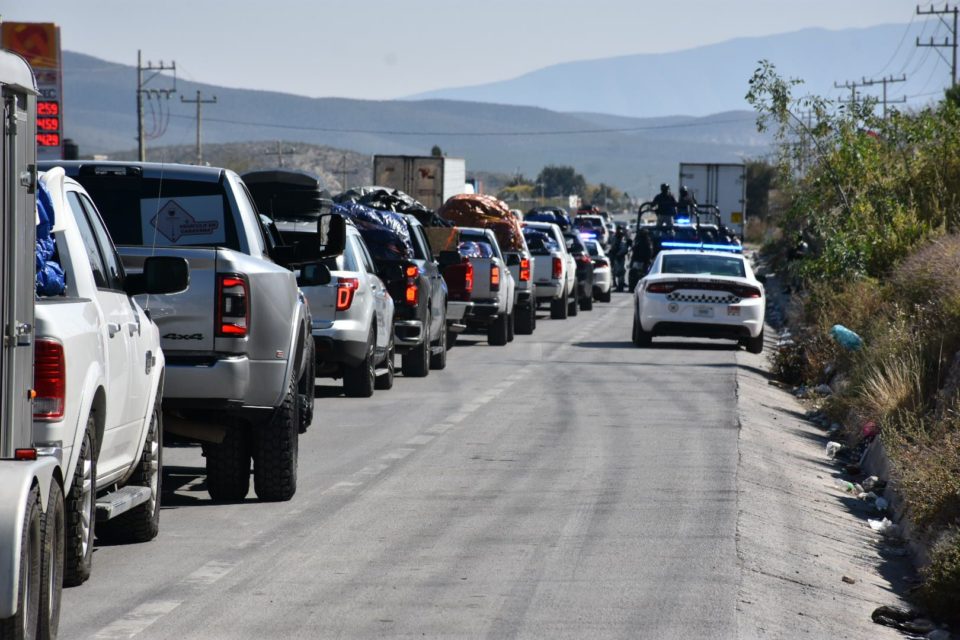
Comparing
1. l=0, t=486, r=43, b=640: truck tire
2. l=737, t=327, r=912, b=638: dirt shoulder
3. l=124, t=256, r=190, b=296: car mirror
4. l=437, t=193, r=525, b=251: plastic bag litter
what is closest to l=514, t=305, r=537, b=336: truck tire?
l=437, t=193, r=525, b=251: plastic bag litter

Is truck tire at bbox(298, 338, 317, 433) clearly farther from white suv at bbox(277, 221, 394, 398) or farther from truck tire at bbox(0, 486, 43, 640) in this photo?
truck tire at bbox(0, 486, 43, 640)

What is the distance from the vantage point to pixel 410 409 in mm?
17547

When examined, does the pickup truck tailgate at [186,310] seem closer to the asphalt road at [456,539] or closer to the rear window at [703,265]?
the asphalt road at [456,539]

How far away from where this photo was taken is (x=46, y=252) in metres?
7.48

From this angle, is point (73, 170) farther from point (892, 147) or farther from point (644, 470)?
point (892, 147)

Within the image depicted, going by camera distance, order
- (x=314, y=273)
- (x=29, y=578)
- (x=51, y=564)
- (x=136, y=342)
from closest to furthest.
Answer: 1. (x=29, y=578)
2. (x=51, y=564)
3. (x=136, y=342)
4. (x=314, y=273)

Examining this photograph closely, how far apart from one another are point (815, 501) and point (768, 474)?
0.80 meters

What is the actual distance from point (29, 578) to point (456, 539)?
3.86 m

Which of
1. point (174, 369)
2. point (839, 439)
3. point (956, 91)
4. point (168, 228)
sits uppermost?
point (956, 91)

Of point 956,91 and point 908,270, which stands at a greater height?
point 956,91

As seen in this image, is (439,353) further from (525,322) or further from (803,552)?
(803,552)

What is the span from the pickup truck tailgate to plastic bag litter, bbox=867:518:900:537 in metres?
4.50

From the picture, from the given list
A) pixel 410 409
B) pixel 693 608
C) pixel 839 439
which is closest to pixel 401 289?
pixel 410 409

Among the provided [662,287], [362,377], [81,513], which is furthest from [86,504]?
[662,287]
